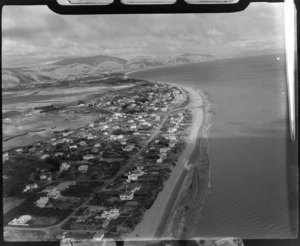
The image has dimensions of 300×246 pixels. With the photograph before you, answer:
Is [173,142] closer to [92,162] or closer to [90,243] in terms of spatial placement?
[92,162]

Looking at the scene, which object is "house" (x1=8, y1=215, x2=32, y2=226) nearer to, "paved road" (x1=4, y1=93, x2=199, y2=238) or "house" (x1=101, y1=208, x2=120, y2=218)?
"paved road" (x1=4, y1=93, x2=199, y2=238)

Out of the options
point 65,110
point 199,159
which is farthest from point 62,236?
point 199,159

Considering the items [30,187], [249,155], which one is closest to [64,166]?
[30,187]

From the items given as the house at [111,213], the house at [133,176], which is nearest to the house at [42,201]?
the house at [111,213]

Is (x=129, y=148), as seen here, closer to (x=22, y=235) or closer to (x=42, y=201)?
(x=42, y=201)

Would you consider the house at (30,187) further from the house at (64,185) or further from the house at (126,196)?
the house at (126,196)

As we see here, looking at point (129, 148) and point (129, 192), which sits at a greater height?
point (129, 148)
